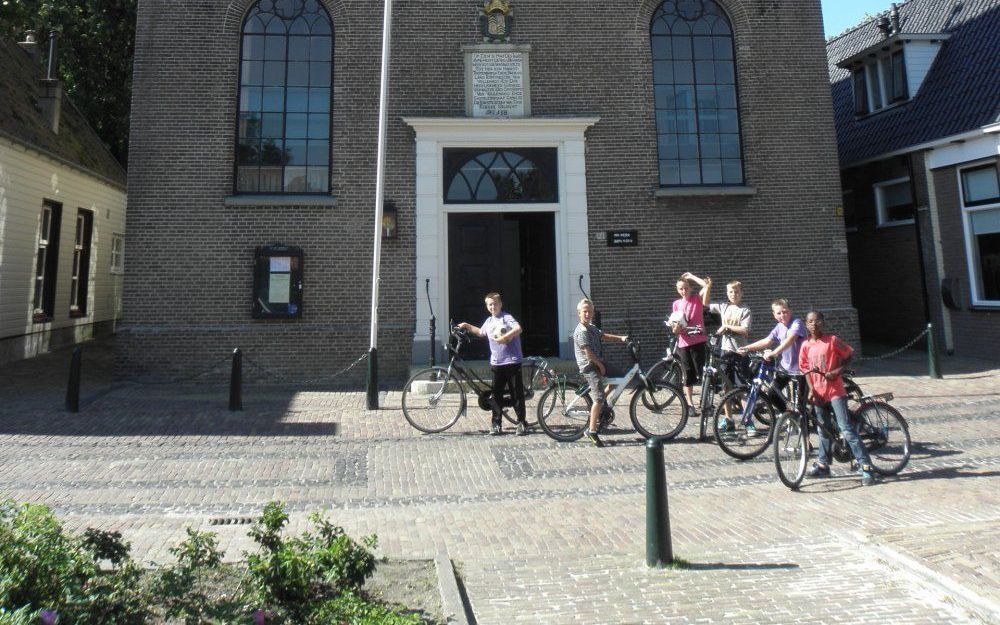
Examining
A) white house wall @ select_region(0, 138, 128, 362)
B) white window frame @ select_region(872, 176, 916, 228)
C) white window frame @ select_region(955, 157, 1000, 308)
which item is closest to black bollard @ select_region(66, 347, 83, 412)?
white house wall @ select_region(0, 138, 128, 362)

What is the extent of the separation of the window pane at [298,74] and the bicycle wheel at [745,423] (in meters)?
10.6

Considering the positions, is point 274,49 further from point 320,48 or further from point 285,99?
point 285,99

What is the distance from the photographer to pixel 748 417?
23.9 ft

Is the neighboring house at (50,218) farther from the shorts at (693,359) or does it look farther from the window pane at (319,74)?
the shorts at (693,359)

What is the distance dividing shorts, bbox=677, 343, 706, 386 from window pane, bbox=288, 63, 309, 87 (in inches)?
372

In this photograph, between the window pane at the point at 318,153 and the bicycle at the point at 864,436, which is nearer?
the bicycle at the point at 864,436

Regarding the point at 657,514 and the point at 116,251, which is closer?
the point at 657,514

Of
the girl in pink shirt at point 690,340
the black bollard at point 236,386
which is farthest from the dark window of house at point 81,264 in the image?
the girl in pink shirt at point 690,340

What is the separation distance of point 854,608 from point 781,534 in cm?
120

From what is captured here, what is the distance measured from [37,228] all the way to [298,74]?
26.9 ft

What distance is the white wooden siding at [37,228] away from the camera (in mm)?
14727

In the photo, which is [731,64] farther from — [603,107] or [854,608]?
[854,608]

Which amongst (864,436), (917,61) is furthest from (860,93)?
(864,436)

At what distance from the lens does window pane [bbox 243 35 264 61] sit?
13359 millimetres
